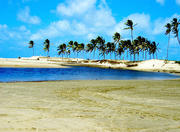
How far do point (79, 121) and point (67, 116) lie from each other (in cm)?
69

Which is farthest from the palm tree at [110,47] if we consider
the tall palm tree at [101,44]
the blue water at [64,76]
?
the blue water at [64,76]

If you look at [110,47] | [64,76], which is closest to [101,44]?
[110,47]

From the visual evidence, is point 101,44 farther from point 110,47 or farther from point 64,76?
point 64,76

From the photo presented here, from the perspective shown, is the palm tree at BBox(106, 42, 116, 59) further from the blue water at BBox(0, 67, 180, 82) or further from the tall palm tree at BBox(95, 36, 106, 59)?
the blue water at BBox(0, 67, 180, 82)

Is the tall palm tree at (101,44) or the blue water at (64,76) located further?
the tall palm tree at (101,44)

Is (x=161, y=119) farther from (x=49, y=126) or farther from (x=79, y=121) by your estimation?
(x=49, y=126)

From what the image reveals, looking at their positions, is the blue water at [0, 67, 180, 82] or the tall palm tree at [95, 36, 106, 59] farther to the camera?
the tall palm tree at [95, 36, 106, 59]

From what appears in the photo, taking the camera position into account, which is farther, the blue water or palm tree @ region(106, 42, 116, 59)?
palm tree @ region(106, 42, 116, 59)

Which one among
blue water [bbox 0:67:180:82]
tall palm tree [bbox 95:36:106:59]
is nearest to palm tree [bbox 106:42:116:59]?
tall palm tree [bbox 95:36:106:59]

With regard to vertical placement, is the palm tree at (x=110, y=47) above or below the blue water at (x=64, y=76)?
above

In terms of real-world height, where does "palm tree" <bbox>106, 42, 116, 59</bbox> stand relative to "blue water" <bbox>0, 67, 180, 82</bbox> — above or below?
above

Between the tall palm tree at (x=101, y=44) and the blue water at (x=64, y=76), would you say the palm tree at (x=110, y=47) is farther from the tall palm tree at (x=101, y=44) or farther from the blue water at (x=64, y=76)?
the blue water at (x=64, y=76)

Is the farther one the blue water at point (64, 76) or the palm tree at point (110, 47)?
the palm tree at point (110, 47)

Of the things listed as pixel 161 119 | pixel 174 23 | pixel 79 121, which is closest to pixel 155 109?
pixel 161 119
